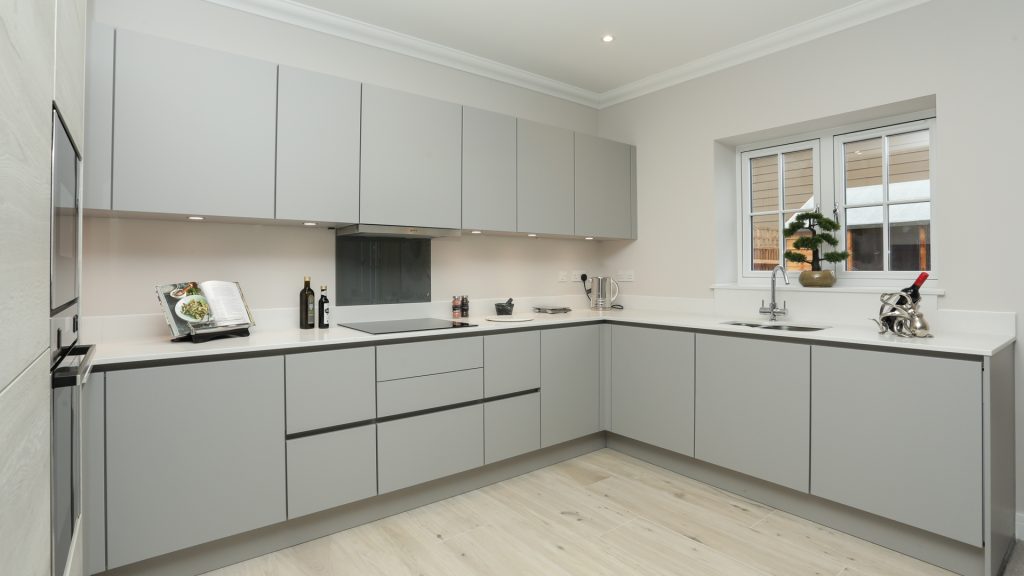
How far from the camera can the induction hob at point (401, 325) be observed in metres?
2.76

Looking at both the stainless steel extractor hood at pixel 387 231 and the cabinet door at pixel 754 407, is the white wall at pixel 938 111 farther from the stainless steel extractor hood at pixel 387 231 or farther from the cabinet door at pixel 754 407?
the stainless steel extractor hood at pixel 387 231

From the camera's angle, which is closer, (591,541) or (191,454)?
(191,454)

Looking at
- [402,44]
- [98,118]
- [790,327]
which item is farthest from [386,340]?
[790,327]

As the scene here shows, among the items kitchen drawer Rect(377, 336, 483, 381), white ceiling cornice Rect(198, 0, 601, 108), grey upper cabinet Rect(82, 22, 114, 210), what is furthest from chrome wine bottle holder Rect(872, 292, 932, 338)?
grey upper cabinet Rect(82, 22, 114, 210)

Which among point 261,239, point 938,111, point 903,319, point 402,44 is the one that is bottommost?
point 903,319

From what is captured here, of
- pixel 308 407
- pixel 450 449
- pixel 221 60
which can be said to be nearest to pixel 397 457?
pixel 450 449

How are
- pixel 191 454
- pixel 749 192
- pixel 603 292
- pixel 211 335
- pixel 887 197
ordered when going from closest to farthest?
pixel 191 454, pixel 211 335, pixel 887 197, pixel 749 192, pixel 603 292

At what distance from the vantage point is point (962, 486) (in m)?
2.11

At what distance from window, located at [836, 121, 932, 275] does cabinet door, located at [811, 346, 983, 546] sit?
39.0 inches

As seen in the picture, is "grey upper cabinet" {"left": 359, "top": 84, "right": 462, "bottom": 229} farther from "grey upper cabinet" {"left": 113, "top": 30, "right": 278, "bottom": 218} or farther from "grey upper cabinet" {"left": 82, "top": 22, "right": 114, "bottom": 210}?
"grey upper cabinet" {"left": 82, "top": 22, "right": 114, "bottom": 210}

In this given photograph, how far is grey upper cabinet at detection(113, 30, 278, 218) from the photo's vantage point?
2.17 meters

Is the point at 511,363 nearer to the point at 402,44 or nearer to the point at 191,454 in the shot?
the point at 191,454

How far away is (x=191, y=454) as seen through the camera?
2.09 metres

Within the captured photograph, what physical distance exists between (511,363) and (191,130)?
195cm
